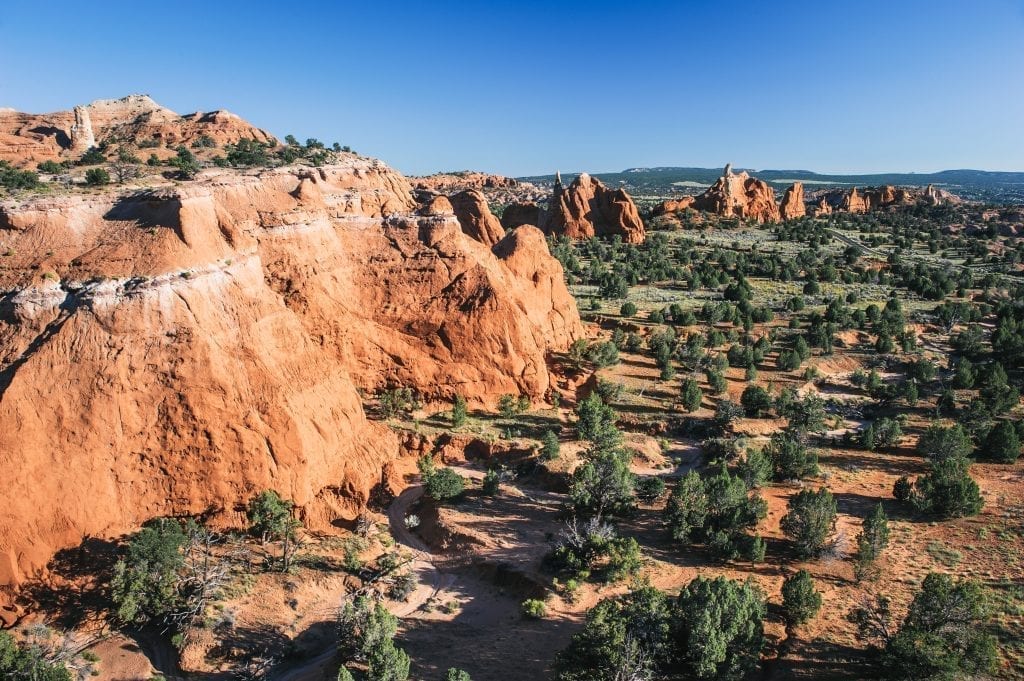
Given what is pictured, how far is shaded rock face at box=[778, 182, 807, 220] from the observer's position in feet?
443

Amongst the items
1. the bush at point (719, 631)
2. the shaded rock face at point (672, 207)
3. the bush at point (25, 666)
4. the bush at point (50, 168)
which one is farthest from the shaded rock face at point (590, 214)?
the bush at point (25, 666)

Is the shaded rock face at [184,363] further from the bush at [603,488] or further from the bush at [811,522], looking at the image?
the bush at [811,522]

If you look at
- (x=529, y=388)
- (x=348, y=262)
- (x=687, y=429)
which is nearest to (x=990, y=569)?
(x=687, y=429)

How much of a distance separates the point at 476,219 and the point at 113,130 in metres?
32.4

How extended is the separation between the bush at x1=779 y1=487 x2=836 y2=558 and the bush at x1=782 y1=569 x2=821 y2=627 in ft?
12.3

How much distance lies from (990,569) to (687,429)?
16.3 metres

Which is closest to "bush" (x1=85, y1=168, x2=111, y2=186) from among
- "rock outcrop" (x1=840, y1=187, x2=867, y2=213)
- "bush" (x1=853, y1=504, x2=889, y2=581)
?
"bush" (x1=853, y1=504, x2=889, y2=581)

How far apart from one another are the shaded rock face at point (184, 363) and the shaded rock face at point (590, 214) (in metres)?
77.0

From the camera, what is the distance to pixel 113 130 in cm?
4438

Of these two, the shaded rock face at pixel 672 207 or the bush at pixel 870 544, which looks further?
the shaded rock face at pixel 672 207

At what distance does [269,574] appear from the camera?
21922mm

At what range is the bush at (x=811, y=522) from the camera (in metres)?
23.1

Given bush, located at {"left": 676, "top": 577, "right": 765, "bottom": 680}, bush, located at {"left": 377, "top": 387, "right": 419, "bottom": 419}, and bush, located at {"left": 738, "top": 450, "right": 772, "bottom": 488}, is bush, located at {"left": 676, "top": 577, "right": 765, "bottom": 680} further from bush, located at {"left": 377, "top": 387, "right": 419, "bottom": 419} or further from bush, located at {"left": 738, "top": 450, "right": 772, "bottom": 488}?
bush, located at {"left": 377, "top": 387, "right": 419, "bottom": 419}

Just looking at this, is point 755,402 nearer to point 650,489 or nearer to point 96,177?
point 650,489
